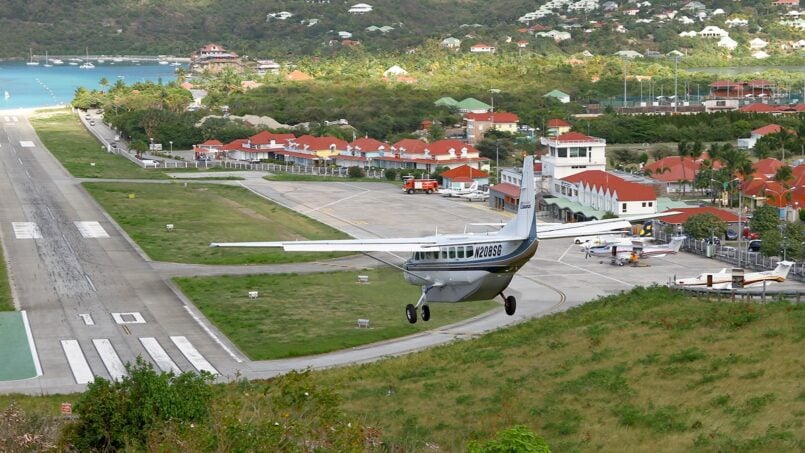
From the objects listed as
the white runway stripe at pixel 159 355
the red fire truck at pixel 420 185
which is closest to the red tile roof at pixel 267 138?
the red fire truck at pixel 420 185

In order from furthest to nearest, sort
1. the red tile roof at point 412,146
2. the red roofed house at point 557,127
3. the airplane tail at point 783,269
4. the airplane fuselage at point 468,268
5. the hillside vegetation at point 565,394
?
the red roofed house at point 557,127
the red tile roof at point 412,146
the airplane tail at point 783,269
the airplane fuselage at point 468,268
the hillside vegetation at point 565,394

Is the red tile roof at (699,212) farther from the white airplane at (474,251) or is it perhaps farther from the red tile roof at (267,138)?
the red tile roof at (267,138)

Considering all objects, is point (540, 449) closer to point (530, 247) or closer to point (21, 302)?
point (530, 247)

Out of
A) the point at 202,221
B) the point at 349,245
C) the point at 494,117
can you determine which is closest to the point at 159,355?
the point at 349,245

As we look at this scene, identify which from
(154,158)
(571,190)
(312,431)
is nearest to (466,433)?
(312,431)

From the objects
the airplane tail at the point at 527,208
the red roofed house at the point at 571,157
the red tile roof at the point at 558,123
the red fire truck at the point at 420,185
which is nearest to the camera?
the airplane tail at the point at 527,208

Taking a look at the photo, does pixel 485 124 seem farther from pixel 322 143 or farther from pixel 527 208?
pixel 527 208
